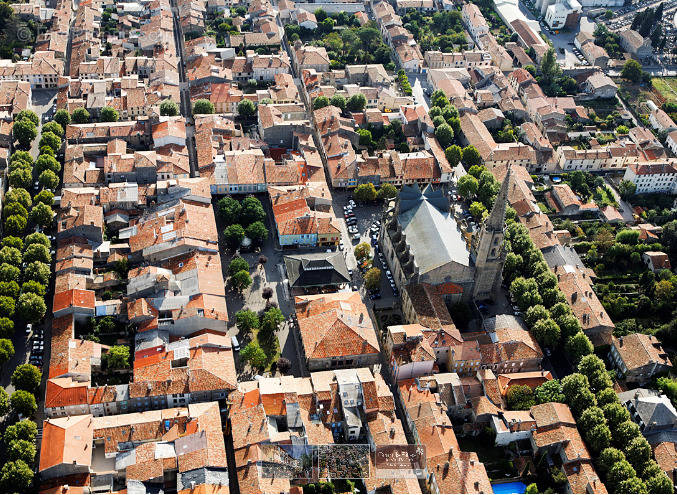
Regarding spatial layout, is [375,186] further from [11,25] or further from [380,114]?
[11,25]

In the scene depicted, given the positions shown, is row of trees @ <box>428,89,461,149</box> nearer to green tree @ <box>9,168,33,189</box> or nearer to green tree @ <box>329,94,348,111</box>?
green tree @ <box>329,94,348,111</box>

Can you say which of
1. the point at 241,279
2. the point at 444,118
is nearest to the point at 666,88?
the point at 444,118

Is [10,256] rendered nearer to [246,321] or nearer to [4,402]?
[4,402]

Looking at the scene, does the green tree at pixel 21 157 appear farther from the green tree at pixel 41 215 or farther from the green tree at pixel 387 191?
the green tree at pixel 387 191

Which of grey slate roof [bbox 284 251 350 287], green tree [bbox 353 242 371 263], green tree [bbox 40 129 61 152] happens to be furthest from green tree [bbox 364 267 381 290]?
green tree [bbox 40 129 61 152]

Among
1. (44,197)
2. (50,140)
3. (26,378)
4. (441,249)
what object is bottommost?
(26,378)

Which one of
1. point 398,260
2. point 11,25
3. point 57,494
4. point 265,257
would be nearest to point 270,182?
point 265,257
